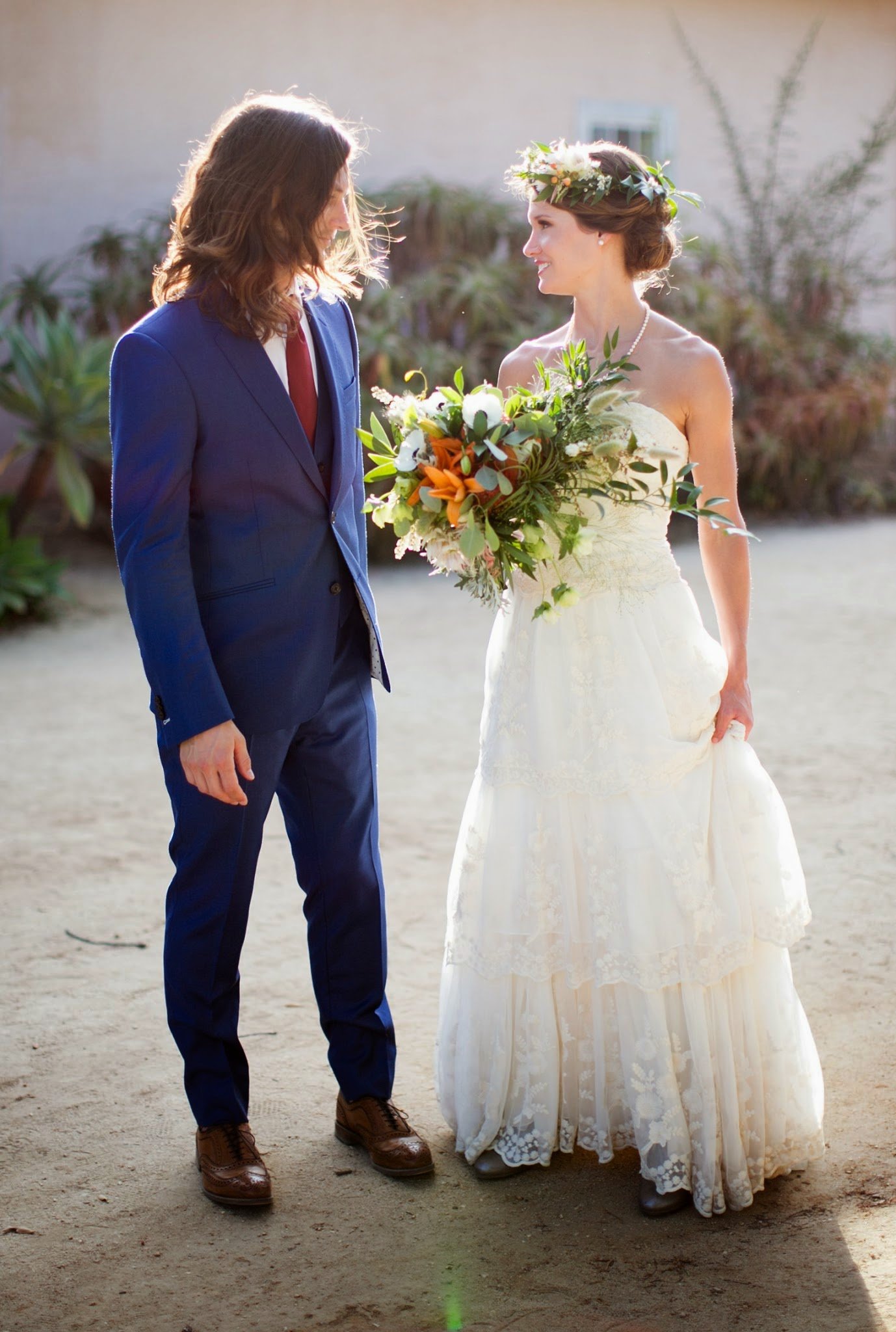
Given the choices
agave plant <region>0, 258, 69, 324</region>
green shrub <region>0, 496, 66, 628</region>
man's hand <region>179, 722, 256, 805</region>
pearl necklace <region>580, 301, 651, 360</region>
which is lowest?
green shrub <region>0, 496, 66, 628</region>

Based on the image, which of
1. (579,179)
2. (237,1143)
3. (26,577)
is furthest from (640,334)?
(26,577)

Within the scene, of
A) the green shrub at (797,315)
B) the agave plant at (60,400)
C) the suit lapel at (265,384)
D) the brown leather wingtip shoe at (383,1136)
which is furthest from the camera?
the green shrub at (797,315)

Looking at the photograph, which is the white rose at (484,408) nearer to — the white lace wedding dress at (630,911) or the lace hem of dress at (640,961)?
the white lace wedding dress at (630,911)

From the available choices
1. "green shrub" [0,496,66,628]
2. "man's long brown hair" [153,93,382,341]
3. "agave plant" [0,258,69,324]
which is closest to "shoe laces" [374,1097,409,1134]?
"man's long brown hair" [153,93,382,341]

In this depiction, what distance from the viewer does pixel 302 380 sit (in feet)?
9.04

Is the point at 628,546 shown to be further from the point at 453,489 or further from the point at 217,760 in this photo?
the point at 217,760

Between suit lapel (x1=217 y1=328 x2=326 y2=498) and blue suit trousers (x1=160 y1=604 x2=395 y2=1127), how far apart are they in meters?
0.37

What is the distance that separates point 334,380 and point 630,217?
73 cm

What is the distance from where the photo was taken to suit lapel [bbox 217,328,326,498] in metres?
2.60

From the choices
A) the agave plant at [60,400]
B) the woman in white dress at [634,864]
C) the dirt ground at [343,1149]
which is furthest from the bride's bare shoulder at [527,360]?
the agave plant at [60,400]

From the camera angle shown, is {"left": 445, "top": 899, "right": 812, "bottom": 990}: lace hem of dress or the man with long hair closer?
the man with long hair

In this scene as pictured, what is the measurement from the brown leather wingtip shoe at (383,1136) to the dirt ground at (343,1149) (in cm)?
4

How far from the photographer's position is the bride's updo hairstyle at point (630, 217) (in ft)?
9.34

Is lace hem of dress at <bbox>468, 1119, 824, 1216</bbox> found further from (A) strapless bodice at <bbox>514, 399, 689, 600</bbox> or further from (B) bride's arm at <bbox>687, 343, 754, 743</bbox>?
(A) strapless bodice at <bbox>514, 399, 689, 600</bbox>
